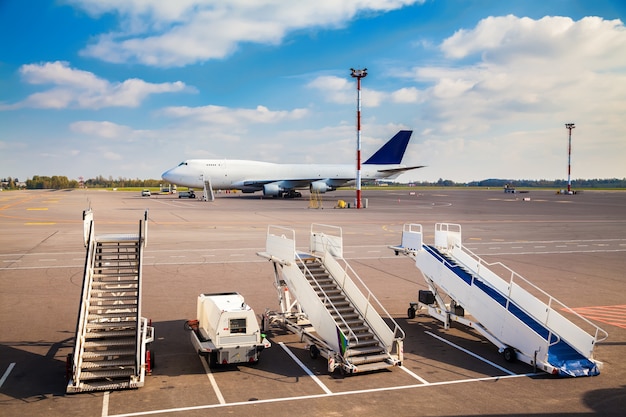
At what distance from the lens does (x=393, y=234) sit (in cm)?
4231

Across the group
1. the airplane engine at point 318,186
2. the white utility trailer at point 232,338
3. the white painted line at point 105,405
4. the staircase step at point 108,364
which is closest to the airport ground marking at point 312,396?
the white painted line at point 105,405

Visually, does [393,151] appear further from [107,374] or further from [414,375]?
[107,374]

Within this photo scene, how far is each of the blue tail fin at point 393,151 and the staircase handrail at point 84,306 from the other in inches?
3484

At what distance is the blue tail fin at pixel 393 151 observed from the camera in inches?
3927

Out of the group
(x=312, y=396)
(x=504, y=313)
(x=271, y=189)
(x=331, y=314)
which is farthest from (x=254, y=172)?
(x=312, y=396)

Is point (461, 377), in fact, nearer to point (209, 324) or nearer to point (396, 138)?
point (209, 324)

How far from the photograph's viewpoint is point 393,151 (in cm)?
10138

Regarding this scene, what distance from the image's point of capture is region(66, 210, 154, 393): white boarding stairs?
12.4 metres

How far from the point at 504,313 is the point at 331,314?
482 cm

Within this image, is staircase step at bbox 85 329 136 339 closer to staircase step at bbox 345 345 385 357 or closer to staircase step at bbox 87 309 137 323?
staircase step at bbox 87 309 137 323

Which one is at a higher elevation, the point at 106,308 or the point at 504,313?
the point at 106,308

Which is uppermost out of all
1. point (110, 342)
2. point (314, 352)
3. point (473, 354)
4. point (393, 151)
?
point (393, 151)

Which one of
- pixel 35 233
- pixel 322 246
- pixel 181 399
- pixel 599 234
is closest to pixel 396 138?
pixel 599 234

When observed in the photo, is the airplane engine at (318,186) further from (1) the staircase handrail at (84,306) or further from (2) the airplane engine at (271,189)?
(1) the staircase handrail at (84,306)
